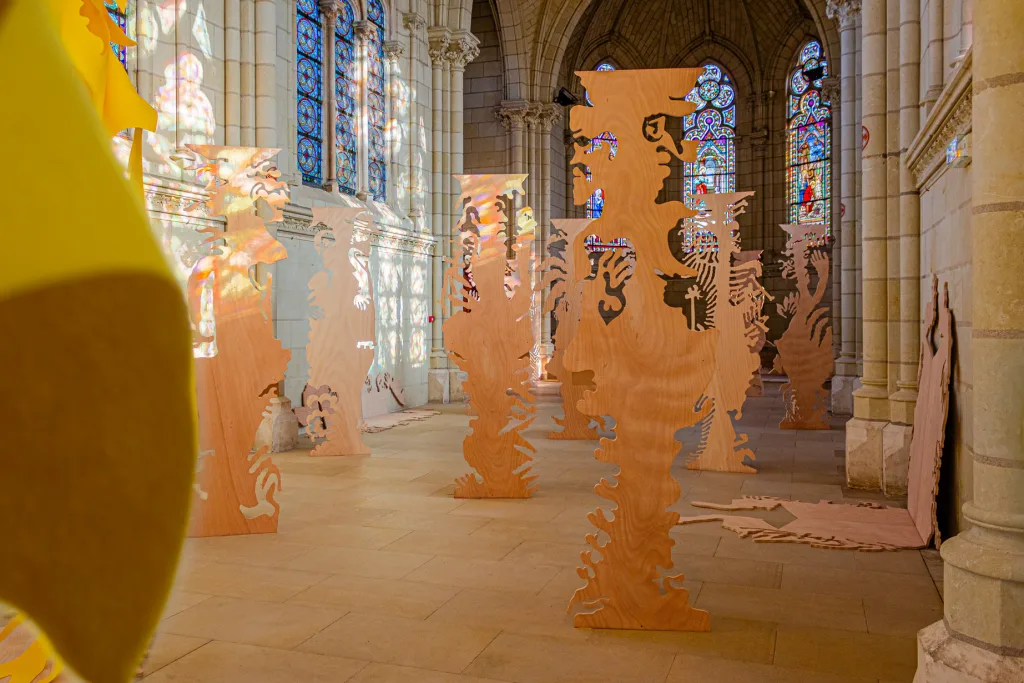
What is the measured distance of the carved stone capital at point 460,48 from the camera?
14328 mm

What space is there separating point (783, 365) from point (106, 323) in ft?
35.1

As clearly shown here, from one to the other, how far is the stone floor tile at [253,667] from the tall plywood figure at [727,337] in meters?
4.84

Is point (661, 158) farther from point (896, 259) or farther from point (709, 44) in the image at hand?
point (709, 44)

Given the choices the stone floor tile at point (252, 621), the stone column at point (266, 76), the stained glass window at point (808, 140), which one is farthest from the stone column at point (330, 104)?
the stained glass window at point (808, 140)

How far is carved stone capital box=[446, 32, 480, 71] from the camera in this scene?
1433cm

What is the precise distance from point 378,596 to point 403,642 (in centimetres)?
62

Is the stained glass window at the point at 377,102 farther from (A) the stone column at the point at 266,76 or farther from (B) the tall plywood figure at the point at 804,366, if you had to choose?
(B) the tall plywood figure at the point at 804,366

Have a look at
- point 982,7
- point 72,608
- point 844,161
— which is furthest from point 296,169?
point 72,608

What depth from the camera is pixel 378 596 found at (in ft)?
13.7

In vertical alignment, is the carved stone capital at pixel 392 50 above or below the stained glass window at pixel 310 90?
above

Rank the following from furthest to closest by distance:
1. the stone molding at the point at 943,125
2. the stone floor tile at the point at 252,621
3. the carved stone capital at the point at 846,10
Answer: the carved stone capital at the point at 846,10 → the stone molding at the point at 943,125 → the stone floor tile at the point at 252,621

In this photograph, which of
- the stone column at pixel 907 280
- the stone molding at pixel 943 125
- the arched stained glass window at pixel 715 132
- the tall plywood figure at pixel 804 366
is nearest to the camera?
the stone molding at pixel 943 125

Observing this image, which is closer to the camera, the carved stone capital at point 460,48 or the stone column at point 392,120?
the stone column at point 392,120

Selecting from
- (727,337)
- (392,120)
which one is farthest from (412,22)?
(727,337)
